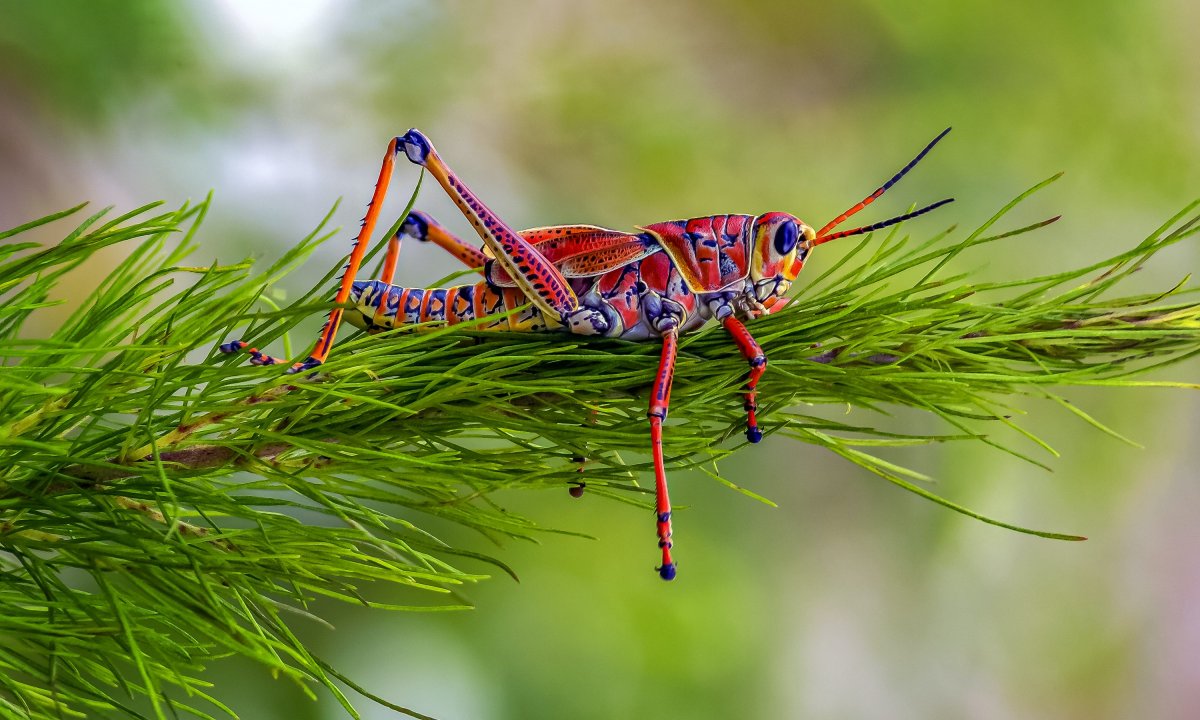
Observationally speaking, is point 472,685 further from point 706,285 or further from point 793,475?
point 706,285

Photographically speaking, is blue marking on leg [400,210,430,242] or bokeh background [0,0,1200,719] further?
bokeh background [0,0,1200,719]

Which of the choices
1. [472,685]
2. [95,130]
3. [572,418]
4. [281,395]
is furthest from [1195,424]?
[95,130]

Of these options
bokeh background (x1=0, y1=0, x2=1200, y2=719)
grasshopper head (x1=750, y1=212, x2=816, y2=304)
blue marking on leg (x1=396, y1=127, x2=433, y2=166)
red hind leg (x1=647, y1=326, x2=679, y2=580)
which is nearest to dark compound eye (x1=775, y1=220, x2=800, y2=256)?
grasshopper head (x1=750, y1=212, x2=816, y2=304)

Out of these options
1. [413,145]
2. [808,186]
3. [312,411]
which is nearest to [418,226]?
[413,145]

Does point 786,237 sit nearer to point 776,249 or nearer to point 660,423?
point 776,249

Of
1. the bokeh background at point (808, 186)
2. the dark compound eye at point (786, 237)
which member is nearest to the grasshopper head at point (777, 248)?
the dark compound eye at point (786, 237)

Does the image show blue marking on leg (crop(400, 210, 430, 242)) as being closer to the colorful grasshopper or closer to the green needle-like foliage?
the colorful grasshopper
